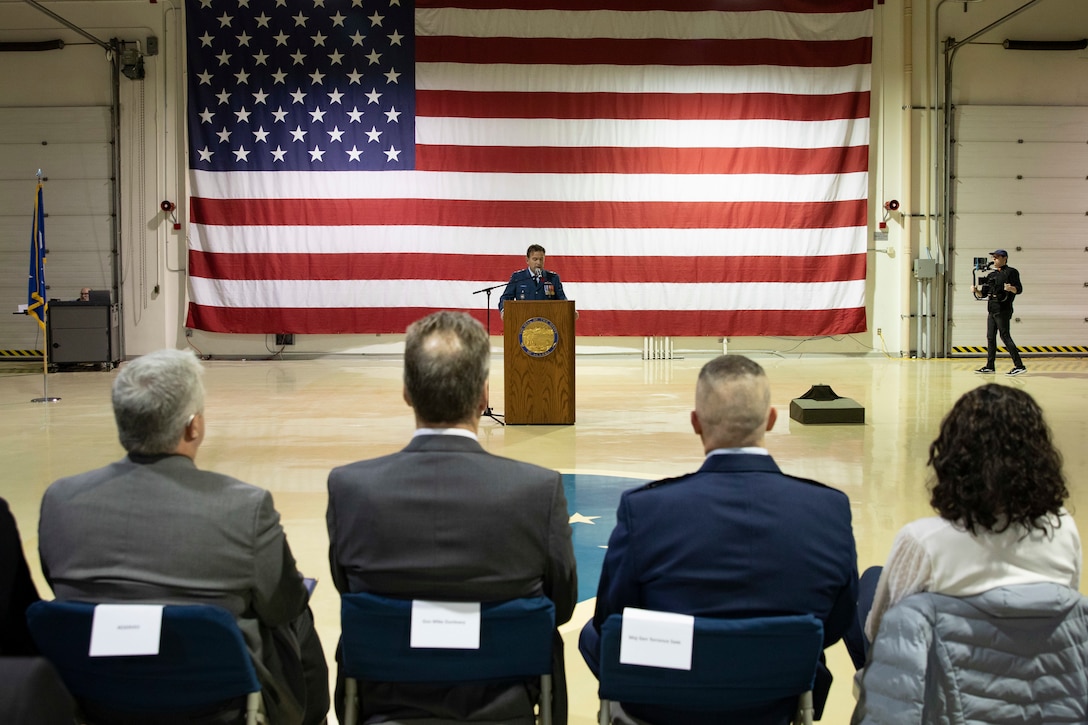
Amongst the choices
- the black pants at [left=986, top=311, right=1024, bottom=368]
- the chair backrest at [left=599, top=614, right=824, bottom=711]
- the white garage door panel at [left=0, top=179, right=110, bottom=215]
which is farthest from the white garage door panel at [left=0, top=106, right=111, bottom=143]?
the chair backrest at [left=599, top=614, right=824, bottom=711]

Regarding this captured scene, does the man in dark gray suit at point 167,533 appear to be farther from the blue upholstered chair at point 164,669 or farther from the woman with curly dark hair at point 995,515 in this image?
the woman with curly dark hair at point 995,515

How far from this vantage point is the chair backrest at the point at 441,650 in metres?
1.91

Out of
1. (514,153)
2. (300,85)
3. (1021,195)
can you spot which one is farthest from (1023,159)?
(300,85)

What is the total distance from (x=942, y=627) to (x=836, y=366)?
1263cm

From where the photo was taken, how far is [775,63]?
48.5 ft

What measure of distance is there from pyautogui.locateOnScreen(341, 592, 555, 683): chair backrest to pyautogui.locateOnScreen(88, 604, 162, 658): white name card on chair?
352 millimetres

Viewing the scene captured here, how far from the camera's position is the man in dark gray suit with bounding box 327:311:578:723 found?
1.97 m

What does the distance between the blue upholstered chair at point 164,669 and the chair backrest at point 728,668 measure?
0.71m

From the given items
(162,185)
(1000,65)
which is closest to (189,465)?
(162,185)

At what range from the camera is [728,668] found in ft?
6.13

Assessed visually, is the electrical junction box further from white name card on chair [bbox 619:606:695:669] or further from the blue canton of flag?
white name card on chair [bbox 619:606:695:669]

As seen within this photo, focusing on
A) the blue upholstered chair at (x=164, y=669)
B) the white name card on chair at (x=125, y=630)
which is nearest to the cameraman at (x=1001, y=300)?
the blue upholstered chair at (x=164, y=669)

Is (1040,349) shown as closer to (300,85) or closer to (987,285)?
(987,285)

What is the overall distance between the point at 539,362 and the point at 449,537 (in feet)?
20.4
